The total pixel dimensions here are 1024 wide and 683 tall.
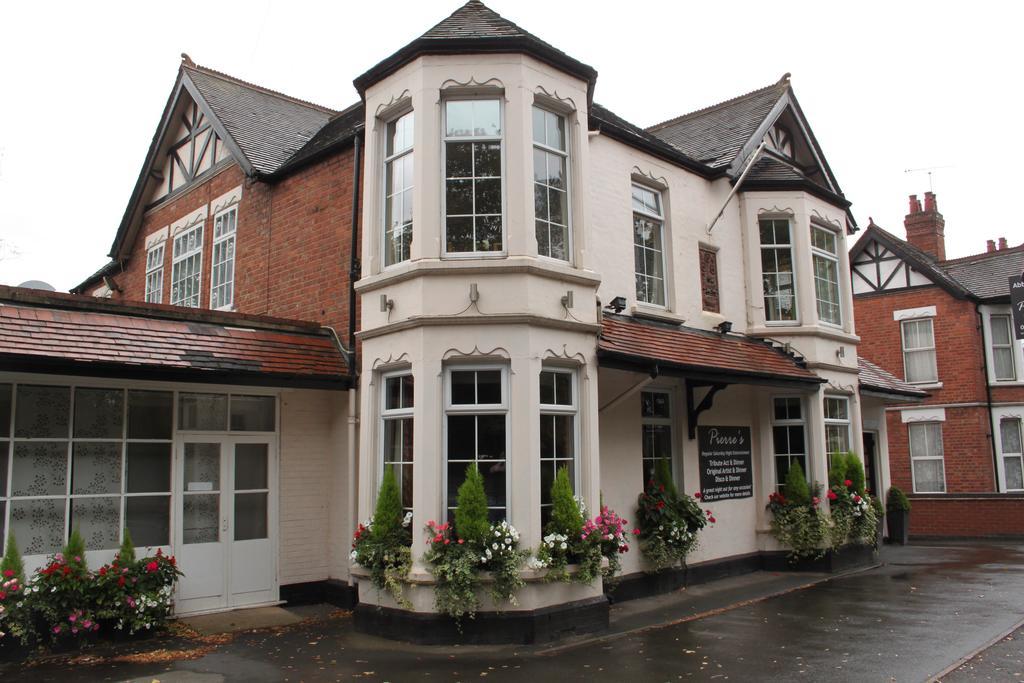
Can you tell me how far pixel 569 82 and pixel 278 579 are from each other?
7213 mm

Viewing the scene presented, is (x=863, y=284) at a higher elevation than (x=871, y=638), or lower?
higher

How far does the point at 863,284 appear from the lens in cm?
2356

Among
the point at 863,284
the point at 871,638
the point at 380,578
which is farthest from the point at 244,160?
the point at 863,284

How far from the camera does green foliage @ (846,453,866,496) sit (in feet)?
45.3

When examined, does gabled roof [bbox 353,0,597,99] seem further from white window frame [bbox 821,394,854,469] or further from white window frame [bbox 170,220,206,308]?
white window frame [bbox 821,394,854,469]

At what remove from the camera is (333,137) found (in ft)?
41.8

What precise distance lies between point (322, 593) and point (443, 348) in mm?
4185

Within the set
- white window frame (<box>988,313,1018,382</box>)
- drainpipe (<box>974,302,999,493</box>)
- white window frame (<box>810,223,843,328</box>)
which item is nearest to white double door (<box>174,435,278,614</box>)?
white window frame (<box>810,223,843,328</box>)

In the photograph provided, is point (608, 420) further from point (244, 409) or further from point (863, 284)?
point (863, 284)

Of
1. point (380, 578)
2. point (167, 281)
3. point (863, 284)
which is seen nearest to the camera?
point (380, 578)

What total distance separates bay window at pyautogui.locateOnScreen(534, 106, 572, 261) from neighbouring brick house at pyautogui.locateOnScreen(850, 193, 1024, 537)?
15486 millimetres

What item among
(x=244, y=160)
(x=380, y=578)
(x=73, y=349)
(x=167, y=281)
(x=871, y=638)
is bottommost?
(x=871, y=638)

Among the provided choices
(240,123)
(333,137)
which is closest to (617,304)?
(333,137)

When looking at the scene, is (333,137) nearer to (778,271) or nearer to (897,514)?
(778,271)
